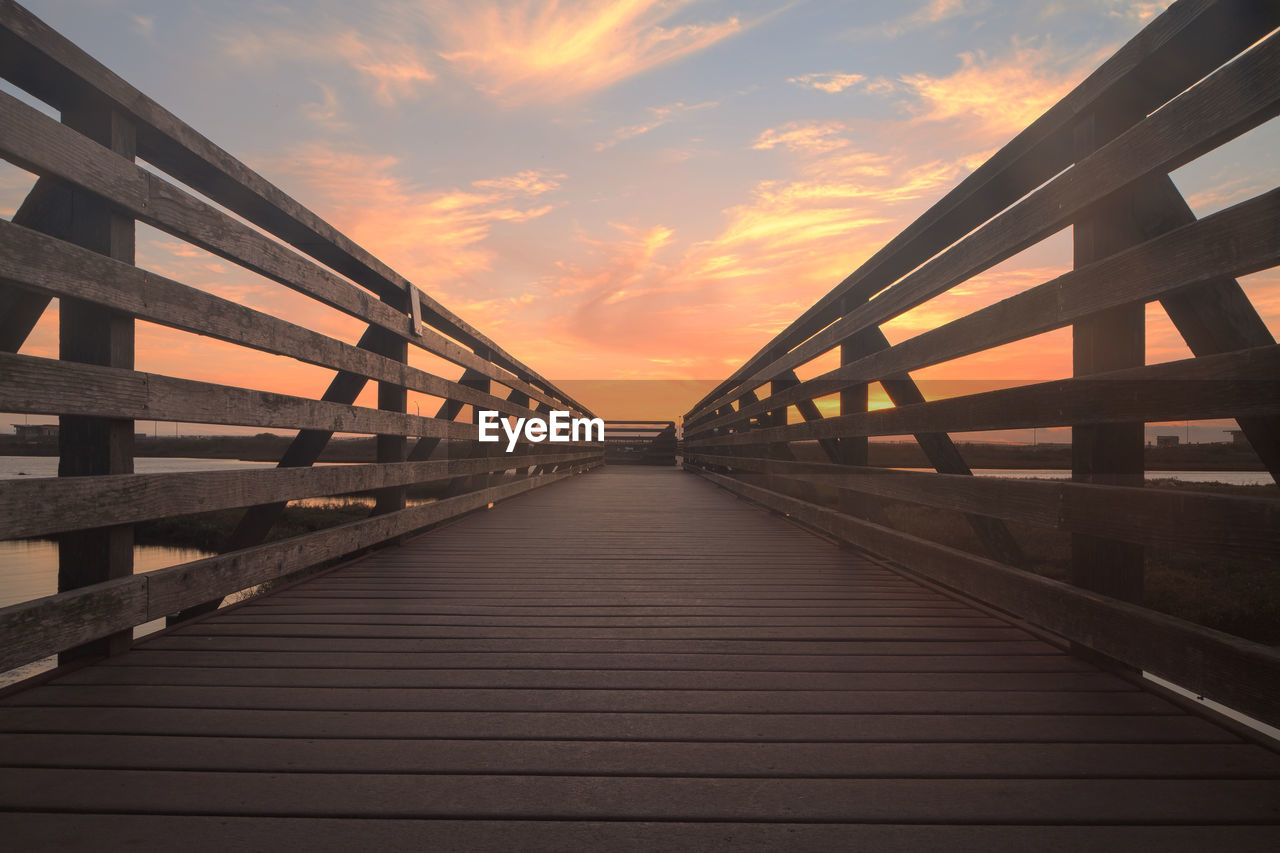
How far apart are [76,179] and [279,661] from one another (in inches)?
51.8

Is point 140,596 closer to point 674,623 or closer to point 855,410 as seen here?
point 674,623

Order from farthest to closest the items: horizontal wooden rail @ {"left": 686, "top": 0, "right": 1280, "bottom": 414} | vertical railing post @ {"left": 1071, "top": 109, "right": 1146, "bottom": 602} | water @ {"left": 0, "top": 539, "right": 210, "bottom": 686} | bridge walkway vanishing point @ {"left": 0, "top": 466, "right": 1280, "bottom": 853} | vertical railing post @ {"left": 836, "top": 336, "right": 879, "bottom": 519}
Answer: water @ {"left": 0, "top": 539, "right": 210, "bottom": 686}
vertical railing post @ {"left": 836, "top": 336, "right": 879, "bottom": 519}
vertical railing post @ {"left": 1071, "top": 109, "right": 1146, "bottom": 602}
horizontal wooden rail @ {"left": 686, "top": 0, "right": 1280, "bottom": 414}
bridge walkway vanishing point @ {"left": 0, "top": 466, "right": 1280, "bottom": 853}

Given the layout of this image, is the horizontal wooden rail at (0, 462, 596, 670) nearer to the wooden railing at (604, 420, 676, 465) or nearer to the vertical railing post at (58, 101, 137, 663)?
the vertical railing post at (58, 101, 137, 663)

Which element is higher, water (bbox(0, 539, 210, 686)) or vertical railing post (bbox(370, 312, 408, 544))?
vertical railing post (bbox(370, 312, 408, 544))

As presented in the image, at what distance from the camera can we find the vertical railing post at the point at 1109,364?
6.00ft

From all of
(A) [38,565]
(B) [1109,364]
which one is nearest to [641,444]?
(A) [38,565]

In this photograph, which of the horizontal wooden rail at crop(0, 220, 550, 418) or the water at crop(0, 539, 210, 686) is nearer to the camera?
the horizontal wooden rail at crop(0, 220, 550, 418)

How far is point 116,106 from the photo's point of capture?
195 centimetres

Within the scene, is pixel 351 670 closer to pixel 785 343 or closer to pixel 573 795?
pixel 573 795

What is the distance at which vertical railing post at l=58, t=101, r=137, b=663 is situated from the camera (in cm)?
189

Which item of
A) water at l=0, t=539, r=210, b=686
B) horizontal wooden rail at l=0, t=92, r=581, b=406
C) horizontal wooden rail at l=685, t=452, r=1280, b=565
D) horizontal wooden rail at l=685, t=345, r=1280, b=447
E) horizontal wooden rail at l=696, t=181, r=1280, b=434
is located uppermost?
horizontal wooden rail at l=0, t=92, r=581, b=406

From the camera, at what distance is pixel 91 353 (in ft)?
6.22

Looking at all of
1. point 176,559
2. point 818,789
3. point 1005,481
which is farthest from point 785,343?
point 176,559

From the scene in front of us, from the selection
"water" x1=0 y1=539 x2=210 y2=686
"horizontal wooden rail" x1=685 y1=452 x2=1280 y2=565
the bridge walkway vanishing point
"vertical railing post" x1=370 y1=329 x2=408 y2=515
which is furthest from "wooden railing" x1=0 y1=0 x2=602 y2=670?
"water" x1=0 y1=539 x2=210 y2=686
